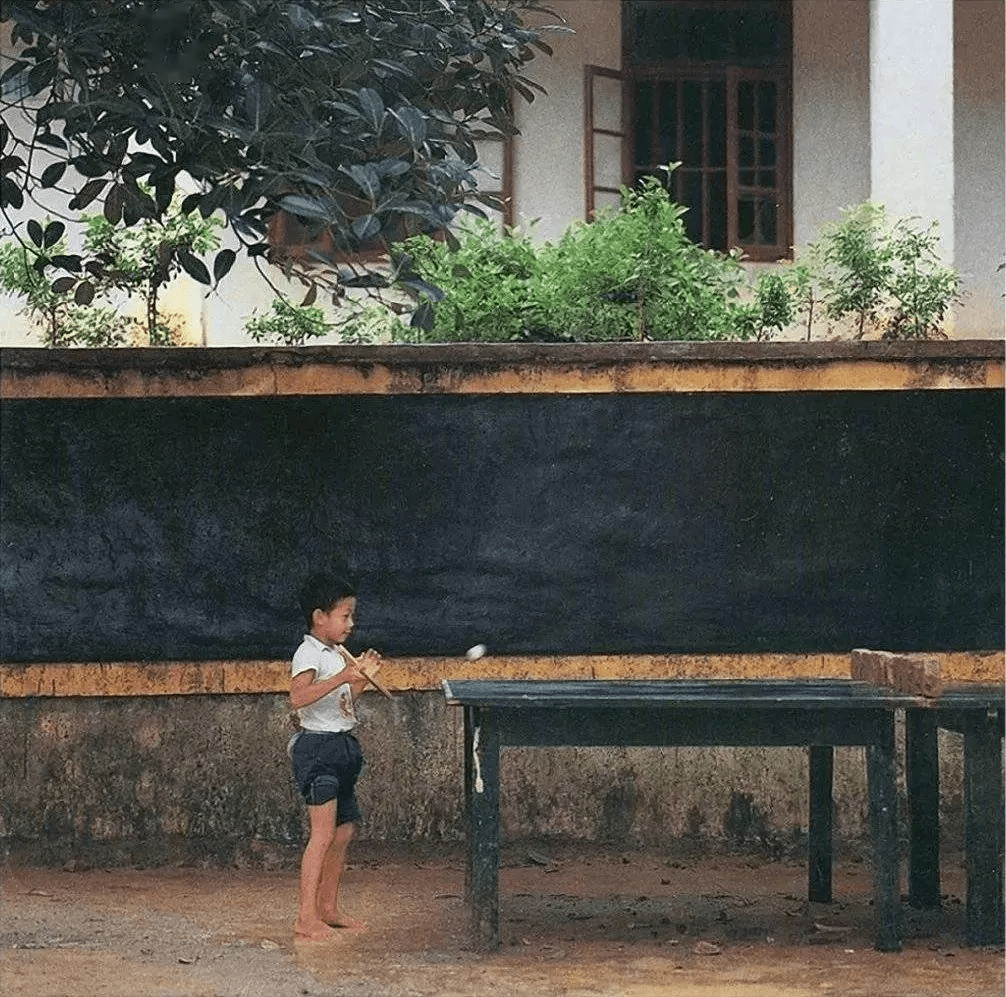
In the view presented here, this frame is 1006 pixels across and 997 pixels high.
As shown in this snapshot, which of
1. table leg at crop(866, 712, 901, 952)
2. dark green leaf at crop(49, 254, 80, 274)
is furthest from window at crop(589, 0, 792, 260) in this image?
table leg at crop(866, 712, 901, 952)

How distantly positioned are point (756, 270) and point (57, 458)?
6.97 metres

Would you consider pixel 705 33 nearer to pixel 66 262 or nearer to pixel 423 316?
pixel 66 262

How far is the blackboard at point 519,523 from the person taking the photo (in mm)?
8883

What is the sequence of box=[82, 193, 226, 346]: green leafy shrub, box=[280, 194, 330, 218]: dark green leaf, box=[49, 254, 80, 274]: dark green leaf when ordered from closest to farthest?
box=[280, 194, 330, 218]: dark green leaf
box=[49, 254, 80, 274]: dark green leaf
box=[82, 193, 226, 346]: green leafy shrub

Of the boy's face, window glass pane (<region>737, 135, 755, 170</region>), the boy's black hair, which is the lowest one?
the boy's face

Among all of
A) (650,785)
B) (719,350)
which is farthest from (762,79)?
(650,785)

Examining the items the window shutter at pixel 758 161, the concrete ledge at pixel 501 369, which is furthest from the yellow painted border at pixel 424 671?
the window shutter at pixel 758 161

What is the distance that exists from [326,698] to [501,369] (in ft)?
6.98

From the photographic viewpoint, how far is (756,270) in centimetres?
1439

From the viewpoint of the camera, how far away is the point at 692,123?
48.2ft

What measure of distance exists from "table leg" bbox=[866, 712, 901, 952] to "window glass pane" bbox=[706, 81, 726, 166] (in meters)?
8.35

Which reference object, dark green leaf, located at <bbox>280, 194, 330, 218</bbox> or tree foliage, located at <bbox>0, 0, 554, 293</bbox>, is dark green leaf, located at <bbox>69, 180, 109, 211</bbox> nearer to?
tree foliage, located at <bbox>0, 0, 554, 293</bbox>

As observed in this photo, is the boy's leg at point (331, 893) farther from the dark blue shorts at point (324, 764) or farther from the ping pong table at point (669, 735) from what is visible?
the ping pong table at point (669, 735)

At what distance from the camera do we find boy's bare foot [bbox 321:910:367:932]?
7.61 m
